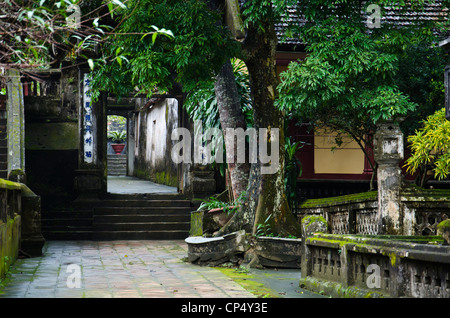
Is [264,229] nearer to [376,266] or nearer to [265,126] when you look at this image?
[265,126]

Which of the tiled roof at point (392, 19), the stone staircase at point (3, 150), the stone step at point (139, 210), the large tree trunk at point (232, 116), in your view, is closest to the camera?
the tiled roof at point (392, 19)

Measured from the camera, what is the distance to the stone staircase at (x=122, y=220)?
1573 centimetres

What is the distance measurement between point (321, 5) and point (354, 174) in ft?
26.8

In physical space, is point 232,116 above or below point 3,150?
above

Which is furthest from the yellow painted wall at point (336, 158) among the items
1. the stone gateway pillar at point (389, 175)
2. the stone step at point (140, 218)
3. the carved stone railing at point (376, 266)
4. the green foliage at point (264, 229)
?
the carved stone railing at point (376, 266)

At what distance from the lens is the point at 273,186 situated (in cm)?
1107

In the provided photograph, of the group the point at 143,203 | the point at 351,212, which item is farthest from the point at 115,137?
the point at 351,212

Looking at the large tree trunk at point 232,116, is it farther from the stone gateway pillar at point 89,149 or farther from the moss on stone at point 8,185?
the stone gateway pillar at point 89,149

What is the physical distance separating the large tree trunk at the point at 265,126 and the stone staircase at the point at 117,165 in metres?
22.9

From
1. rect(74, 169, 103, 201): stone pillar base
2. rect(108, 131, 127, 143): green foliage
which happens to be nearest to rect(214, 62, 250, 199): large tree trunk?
rect(74, 169, 103, 201): stone pillar base

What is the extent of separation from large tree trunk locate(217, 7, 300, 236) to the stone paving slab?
1.28m

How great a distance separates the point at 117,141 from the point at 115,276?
27.8 meters

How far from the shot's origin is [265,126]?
11023mm

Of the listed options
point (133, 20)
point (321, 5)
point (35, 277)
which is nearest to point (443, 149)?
point (321, 5)
